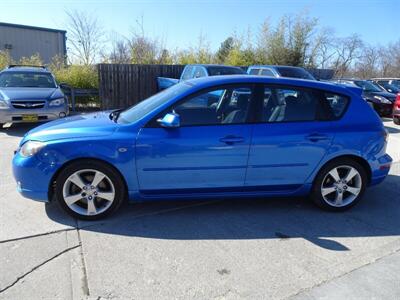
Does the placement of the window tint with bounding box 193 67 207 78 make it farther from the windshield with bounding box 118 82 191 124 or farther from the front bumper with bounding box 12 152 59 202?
the front bumper with bounding box 12 152 59 202

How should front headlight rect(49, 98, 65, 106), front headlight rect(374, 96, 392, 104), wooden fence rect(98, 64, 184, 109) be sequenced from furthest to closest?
front headlight rect(374, 96, 392, 104)
wooden fence rect(98, 64, 184, 109)
front headlight rect(49, 98, 65, 106)

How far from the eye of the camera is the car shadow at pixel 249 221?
3.42 metres

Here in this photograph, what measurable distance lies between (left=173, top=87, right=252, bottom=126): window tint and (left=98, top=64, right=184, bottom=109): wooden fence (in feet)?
31.1

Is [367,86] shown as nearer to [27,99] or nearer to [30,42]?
[27,99]

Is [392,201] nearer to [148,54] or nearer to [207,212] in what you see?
[207,212]

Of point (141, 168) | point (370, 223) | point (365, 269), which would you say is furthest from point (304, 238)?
point (141, 168)

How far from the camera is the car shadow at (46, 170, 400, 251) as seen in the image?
342 centimetres

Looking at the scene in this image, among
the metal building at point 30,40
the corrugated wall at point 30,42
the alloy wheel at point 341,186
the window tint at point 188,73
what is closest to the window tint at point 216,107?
the alloy wheel at point 341,186

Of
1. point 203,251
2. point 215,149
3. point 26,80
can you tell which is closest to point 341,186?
point 215,149

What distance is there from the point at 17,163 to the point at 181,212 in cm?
183

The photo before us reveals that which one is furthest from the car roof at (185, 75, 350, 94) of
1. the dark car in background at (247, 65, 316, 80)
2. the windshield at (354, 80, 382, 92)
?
the windshield at (354, 80, 382, 92)

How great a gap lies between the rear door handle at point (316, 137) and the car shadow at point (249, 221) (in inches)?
35.1

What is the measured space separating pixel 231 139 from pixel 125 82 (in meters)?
10.1

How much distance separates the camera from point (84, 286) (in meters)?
2.55
